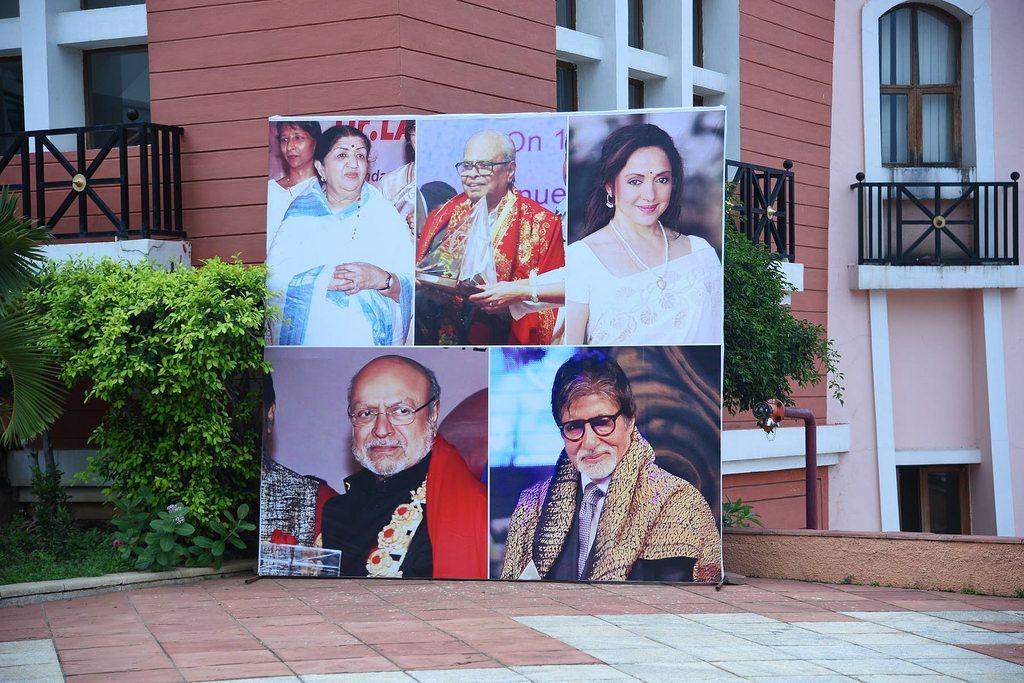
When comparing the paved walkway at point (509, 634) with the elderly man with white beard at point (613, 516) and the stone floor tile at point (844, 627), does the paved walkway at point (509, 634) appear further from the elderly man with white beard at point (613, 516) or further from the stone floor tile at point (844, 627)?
the elderly man with white beard at point (613, 516)

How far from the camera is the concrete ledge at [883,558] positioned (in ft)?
29.5

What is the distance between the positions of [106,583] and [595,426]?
3.62m

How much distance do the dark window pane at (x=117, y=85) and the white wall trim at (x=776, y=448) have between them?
654 cm

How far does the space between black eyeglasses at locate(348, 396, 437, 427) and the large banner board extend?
19mm

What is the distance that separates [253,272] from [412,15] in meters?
2.67

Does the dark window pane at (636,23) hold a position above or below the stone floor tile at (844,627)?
above

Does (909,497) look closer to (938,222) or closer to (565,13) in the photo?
(938,222)

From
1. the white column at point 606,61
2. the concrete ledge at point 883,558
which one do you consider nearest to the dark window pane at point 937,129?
the white column at point 606,61

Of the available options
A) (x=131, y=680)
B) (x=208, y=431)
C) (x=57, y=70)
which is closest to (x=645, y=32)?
(x=57, y=70)

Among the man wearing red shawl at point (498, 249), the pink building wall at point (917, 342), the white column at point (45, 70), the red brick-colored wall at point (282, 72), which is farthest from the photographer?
the pink building wall at point (917, 342)

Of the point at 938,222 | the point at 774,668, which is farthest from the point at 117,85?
the point at 938,222

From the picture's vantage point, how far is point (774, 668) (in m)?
6.53

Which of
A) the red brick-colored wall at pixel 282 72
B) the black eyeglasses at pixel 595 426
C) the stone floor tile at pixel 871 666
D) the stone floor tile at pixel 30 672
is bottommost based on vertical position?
the stone floor tile at pixel 871 666

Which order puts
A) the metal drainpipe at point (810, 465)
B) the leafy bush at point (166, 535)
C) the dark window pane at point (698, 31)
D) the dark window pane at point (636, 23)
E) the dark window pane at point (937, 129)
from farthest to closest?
the dark window pane at point (937, 129) → the dark window pane at point (698, 31) → the dark window pane at point (636, 23) → the metal drainpipe at point (810, 465) → the leafy bush at point (166, 535)
